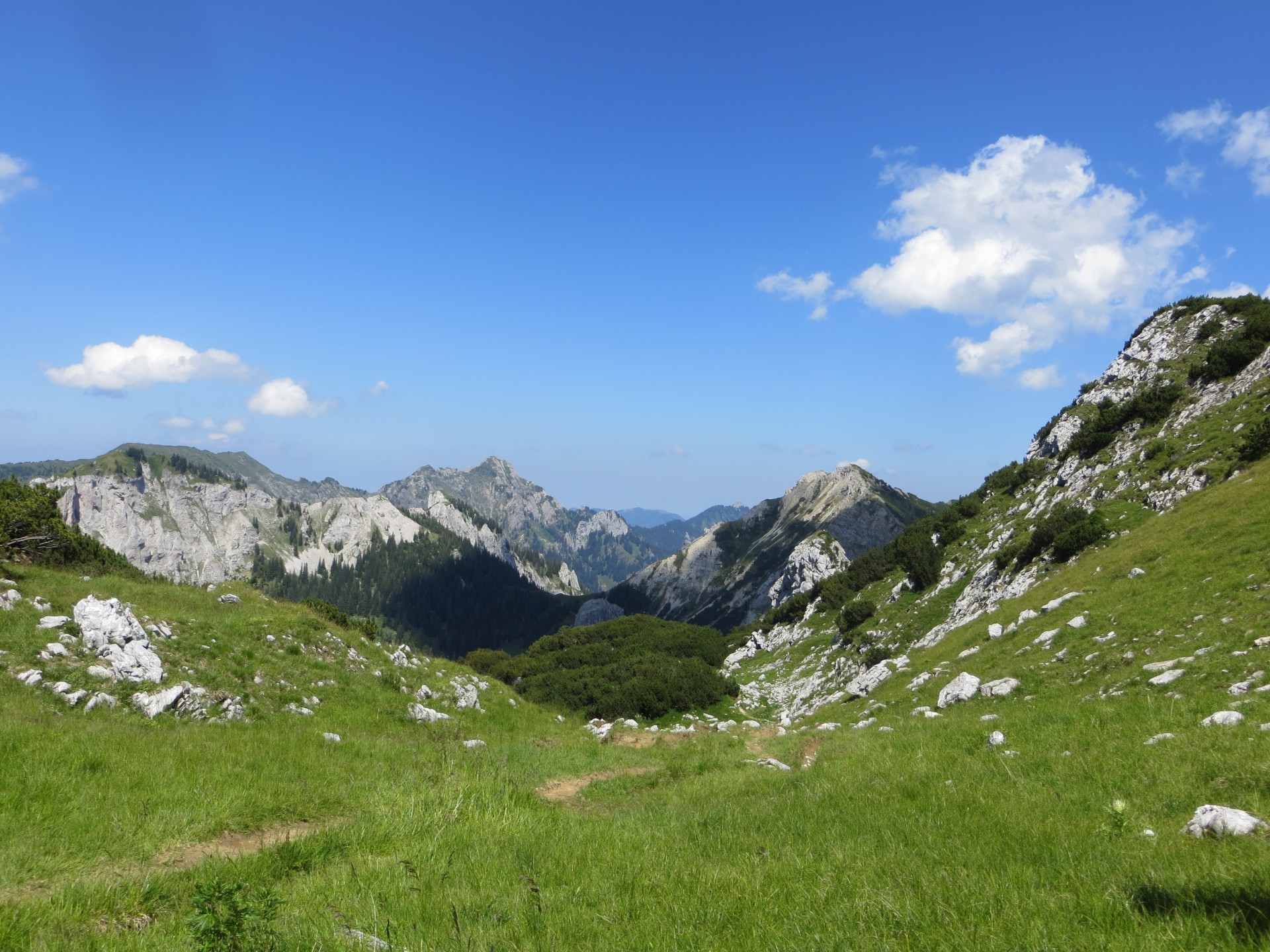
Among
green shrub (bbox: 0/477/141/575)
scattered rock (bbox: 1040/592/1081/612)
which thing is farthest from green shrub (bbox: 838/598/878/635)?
green shrub (bbox: 0/477/141/575)

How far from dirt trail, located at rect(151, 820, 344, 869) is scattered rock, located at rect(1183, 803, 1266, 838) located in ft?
32.6

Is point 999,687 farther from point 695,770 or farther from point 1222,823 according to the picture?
point 1222,823

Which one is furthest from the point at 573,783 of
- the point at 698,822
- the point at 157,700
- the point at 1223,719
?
the point at 1223,719

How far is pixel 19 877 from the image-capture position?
6117 millimetres

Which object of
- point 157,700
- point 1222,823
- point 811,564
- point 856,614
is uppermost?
point 1222,823

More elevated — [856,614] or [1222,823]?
[1222,823]

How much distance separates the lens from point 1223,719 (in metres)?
9.74

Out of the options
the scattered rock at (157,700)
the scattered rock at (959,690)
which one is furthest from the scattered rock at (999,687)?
the scattered rock at (157,700)

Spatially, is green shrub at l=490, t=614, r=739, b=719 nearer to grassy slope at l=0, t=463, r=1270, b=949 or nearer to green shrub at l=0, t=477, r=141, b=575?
grassy slope at l=0, t=463, r=1270, b=949

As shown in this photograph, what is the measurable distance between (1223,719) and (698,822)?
8.74 metres

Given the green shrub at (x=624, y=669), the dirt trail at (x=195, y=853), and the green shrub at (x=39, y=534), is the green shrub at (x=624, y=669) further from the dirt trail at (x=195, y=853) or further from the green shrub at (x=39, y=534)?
the dirt trail at (x=195, y=853)

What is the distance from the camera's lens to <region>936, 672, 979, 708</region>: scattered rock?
59.9 feet

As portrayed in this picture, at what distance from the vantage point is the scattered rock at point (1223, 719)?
952cm

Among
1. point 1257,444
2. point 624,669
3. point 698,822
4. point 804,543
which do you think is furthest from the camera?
point 804,543
